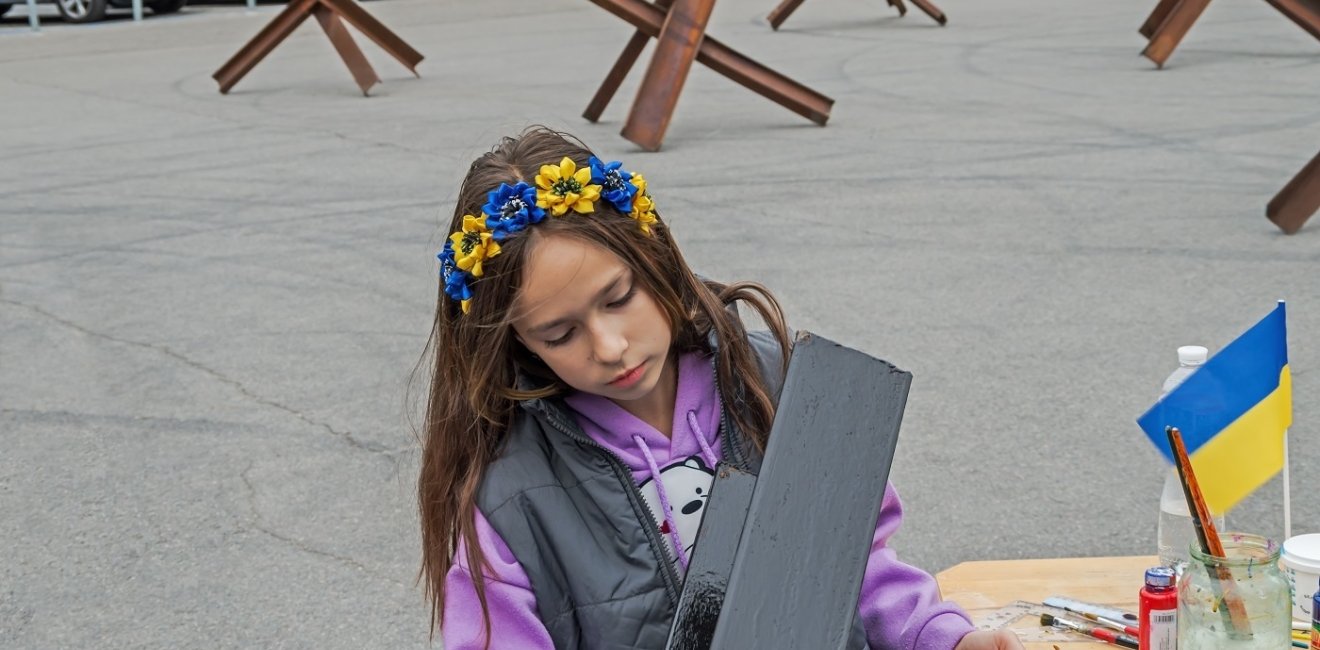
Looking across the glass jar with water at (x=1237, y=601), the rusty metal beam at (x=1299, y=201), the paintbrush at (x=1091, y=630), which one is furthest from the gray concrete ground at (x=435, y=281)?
the glass jar with water at (x=1237, y=601)

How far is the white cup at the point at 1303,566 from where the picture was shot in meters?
1.89

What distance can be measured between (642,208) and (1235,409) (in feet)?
2.46

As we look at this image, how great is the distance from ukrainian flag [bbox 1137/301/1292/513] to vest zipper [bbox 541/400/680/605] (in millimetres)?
580

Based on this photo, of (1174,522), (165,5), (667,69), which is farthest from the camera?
(165,5)

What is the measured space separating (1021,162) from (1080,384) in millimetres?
3254

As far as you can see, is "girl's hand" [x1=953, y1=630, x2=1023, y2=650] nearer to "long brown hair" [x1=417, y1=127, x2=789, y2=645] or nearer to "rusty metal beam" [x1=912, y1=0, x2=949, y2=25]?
"long brown hair" [x1=417, y1=127, x2=789, y2=645]

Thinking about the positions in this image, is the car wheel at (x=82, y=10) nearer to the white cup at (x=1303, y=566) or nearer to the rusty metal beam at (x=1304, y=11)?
the rusty metal beam at (x=1304, y=11)

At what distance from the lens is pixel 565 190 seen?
6.51 feet

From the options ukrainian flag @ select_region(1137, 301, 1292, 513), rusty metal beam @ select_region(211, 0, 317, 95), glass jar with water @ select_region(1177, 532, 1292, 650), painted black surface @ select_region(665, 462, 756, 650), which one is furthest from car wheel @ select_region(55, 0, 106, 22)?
painted black surface @ select_region(665, 462, 756, 650)

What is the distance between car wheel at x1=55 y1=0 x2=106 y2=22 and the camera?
746 inches

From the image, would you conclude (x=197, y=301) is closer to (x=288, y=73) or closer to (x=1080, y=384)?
(x=1080, y=384)

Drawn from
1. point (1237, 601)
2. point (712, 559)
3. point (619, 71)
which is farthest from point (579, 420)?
point (619, 71)

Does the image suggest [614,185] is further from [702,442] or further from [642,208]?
[702,442]

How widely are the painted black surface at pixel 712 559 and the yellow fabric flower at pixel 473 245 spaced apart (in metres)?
0.99
